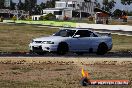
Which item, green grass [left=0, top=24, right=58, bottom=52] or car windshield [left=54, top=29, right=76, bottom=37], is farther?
green grass [left=0, top=24, right=58, bottom=52]

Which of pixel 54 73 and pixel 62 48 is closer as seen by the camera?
pixel 54 73

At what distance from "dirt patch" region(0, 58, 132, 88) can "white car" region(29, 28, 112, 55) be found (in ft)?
12.2

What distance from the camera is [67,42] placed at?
22.2m

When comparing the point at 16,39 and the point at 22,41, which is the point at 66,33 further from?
the point at 16,39

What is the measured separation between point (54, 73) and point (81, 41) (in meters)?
8.42

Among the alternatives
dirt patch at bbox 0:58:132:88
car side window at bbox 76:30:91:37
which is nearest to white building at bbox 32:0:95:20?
car side window at bbox 76:30:91:37

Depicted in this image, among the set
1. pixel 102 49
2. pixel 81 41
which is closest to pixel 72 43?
pixel 81 41

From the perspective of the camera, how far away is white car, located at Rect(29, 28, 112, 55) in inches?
860

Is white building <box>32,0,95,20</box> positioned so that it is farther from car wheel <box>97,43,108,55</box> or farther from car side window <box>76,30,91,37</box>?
car side window <box>76,30,91,37</box>

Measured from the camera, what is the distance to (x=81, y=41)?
23.0m

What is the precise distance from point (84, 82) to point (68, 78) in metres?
3.16

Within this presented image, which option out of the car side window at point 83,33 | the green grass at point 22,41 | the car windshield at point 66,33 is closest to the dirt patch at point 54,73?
the car windshield at point 66,33

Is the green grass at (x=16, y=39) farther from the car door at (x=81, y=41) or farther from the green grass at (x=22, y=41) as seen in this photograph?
the car door at (x=81, y=41)

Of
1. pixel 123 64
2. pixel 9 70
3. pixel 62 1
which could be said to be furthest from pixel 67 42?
pixel 62 1
